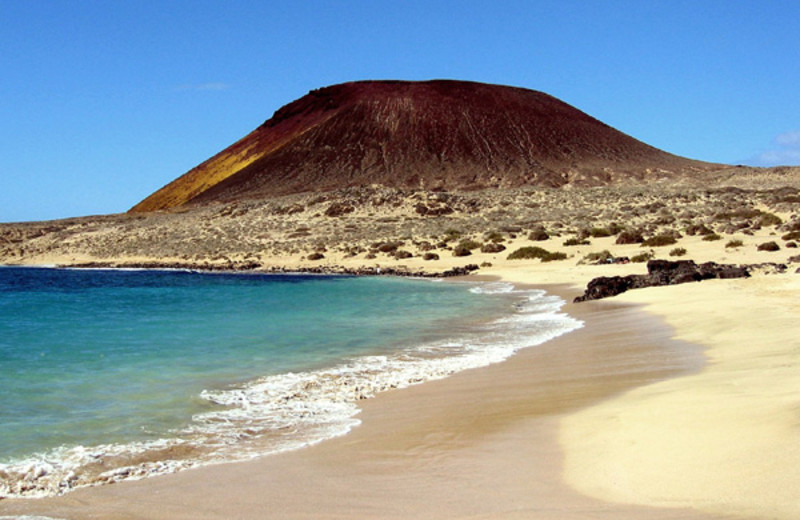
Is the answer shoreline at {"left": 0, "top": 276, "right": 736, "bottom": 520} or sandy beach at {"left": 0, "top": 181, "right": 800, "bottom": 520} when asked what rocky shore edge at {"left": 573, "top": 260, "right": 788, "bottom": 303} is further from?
shoreline at {"left": 0, "top": 276, "right": 736, "bottom": 520}

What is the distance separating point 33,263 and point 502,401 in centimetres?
5168

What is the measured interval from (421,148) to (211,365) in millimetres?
72523

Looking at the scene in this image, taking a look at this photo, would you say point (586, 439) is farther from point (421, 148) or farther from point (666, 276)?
point (421, 148)

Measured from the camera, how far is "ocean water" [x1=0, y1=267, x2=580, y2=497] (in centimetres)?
684

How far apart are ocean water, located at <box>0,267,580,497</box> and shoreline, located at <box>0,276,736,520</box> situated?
0.41 meters

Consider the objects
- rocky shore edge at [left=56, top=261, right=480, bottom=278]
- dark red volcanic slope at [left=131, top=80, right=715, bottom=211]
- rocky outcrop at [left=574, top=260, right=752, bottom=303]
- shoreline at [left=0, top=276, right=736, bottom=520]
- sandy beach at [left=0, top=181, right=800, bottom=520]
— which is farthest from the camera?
dark red volcanic slope at [left=131, top=80, right=715, bottom=211]

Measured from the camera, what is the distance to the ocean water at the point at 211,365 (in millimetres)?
6844

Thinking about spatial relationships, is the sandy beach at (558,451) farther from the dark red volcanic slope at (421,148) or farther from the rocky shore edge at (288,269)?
the dark red volcanic slope at (421,148)

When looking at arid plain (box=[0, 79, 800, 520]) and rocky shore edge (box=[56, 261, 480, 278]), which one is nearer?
arid plain (box=[0, 79, 800, 520])

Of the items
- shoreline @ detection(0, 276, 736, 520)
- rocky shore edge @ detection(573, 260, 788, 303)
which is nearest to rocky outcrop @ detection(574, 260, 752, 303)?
rocky shore edge @ detection(573, 260, 788, 303)

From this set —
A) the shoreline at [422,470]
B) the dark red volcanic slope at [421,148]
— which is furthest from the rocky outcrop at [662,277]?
A: the dark red volcanic slope at [421,148]

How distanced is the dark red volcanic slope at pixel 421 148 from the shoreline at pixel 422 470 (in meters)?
63.3

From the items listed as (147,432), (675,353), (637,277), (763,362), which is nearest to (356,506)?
(147,432)

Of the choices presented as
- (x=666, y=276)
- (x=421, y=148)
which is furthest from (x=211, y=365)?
(x=421, y=148)
